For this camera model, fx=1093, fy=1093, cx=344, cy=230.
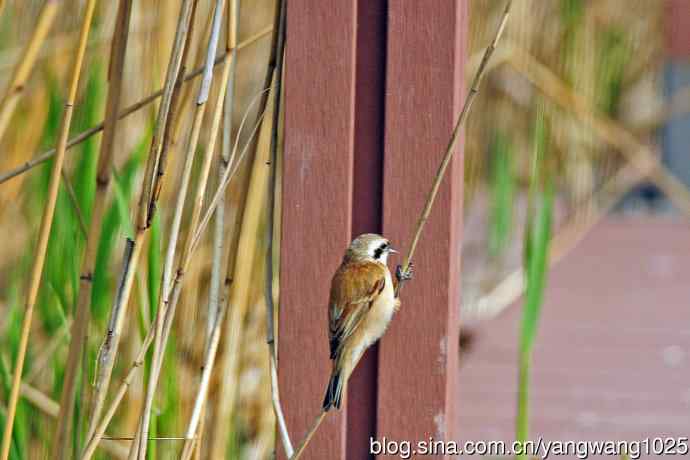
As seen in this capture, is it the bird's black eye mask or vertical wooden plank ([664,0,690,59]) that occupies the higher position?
vertical wooden plank ([664,0,690,59])

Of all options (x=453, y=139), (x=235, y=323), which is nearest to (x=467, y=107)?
(x=453, y=139)

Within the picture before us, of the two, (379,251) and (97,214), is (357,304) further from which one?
(97,214)

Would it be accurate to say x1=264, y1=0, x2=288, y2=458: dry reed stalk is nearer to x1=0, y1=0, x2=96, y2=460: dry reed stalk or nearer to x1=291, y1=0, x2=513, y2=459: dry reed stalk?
x1=291, y1=0, x2=513, y2=459: dry reed stalk

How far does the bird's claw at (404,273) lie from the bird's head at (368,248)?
2 centimetres

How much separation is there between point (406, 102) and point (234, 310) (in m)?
0.30

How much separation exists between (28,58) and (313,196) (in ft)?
0.83

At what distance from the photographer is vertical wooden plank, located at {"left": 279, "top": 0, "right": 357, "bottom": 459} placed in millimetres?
882

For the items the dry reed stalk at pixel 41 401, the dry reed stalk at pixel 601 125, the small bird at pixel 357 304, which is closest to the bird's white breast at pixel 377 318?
the small bird at pixel 357 304

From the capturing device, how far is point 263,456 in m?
1.28

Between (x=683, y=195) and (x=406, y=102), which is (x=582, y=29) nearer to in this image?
(x=683, y=195)

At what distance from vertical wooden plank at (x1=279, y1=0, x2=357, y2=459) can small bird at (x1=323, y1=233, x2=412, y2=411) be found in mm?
29

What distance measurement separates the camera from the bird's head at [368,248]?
826 millimetres

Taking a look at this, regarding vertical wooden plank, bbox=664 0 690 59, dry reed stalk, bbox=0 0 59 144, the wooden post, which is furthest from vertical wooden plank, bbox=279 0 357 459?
vertical wooden plank, bbox=664 0 690 59

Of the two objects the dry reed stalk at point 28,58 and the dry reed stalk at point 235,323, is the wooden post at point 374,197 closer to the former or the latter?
the dry reed stalk at point 235,323
